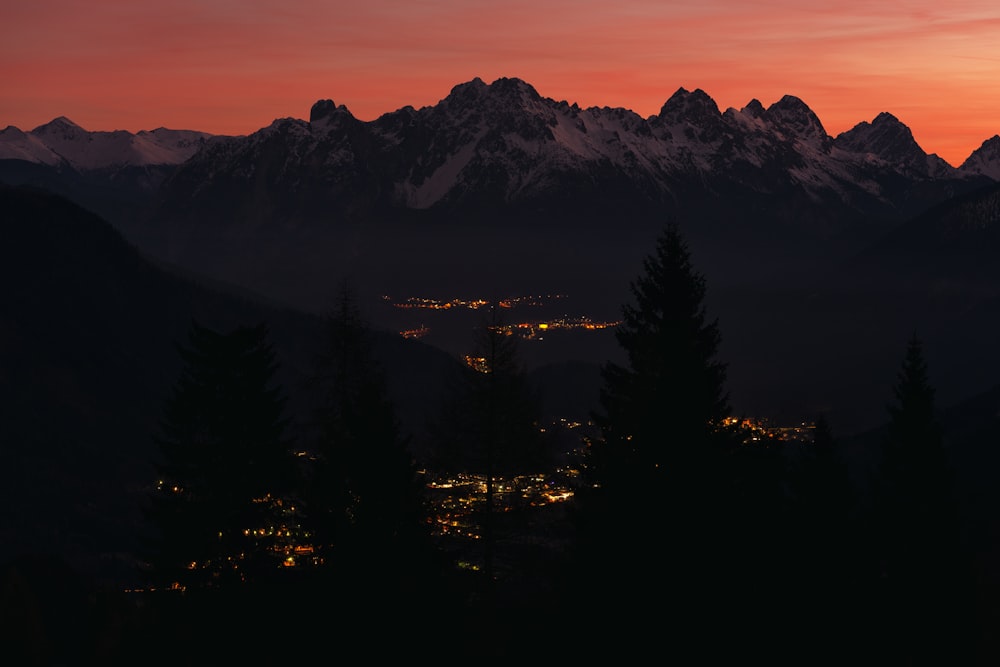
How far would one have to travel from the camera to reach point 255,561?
39.3 metres

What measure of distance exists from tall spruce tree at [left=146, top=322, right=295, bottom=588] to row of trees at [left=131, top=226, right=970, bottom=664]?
0.20 ft

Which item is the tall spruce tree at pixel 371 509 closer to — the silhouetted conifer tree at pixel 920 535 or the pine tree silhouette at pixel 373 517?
the pine tree silhouette at pixel 373 517

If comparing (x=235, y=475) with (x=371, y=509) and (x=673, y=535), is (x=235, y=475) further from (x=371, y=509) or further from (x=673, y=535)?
(x=673, y=535)

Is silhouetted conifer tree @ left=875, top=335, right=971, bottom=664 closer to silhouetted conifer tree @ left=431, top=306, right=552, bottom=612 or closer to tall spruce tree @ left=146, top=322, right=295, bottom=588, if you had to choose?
silhouetted conifer tree @ left=431, top=306, right=552, bottom=612

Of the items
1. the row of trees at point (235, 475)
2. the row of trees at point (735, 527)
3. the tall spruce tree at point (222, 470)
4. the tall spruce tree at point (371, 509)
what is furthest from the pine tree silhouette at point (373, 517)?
the row of trees at point (735, 527)

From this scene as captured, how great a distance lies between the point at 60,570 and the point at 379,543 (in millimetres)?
81848

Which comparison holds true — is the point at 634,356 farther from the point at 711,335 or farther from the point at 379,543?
the point at 379,543

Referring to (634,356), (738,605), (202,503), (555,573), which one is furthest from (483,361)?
(738,605)

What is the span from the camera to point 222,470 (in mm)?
38781

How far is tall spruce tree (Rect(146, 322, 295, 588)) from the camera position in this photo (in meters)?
38.7

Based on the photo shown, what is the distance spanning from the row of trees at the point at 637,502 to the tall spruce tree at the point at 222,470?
0.06 m

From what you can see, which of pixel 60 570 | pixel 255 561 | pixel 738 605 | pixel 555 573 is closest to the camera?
pixel 738 605

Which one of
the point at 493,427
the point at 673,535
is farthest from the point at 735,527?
the point at 493,427

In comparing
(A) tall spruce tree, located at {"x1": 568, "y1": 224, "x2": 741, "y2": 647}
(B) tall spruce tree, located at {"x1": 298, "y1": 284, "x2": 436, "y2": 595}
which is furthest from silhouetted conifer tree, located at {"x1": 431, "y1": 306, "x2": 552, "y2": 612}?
(A) tall spruce tree, located at {"x1": 568, "y1": 224, "x2": 741, "y2": 647}
